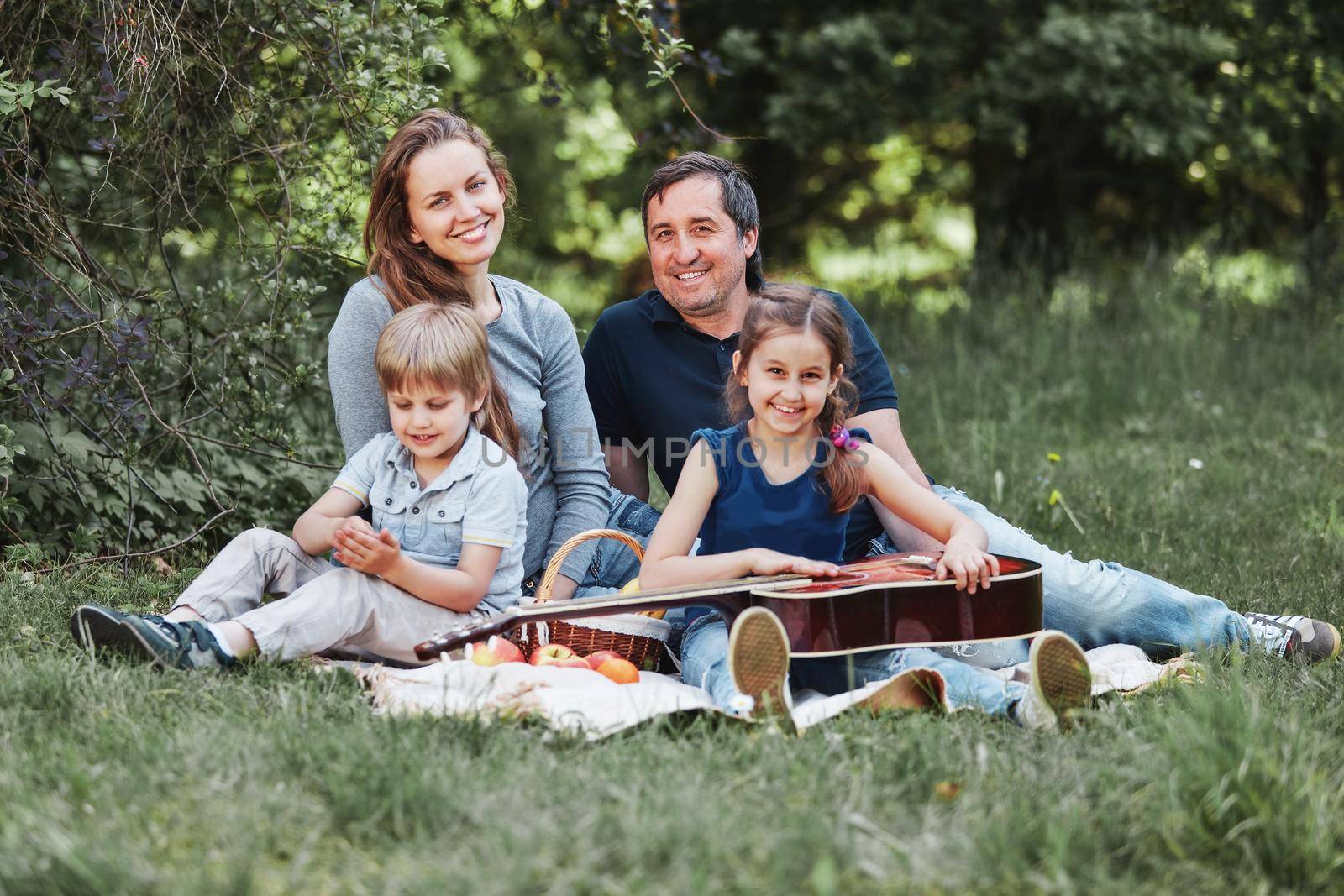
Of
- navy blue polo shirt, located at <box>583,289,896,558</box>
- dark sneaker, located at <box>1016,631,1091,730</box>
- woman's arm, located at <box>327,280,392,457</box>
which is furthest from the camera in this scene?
navy blue polo shirt, located at <box>583,289,896,558</box>

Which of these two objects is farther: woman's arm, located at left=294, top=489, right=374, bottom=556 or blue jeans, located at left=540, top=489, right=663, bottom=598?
blue jeans, located at left=540, top=489, right=663, bottom=598

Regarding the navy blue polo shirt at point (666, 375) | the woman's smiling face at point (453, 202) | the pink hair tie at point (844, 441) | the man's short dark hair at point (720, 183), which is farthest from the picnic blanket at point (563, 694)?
the man's short dark hair at point (720, 183)

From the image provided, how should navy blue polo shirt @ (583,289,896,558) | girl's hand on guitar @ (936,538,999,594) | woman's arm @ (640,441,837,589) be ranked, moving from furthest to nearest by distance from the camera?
navy blue polo shirt @ (583,289,896,558)
woman's arm @ (640,441,837,589)
girl's hand on guitar @ (936,538,999,594)

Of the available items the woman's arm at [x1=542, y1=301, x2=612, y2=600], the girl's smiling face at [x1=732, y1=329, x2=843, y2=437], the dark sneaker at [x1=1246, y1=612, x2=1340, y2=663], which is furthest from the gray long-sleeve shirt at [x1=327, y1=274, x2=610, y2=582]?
the dark sneaker at [x1=1246, y1=612, x2=1340, y2=663]

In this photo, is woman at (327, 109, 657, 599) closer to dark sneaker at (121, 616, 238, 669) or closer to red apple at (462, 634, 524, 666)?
red apple at (462, 634, 524, 666)

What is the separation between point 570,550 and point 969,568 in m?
1.09

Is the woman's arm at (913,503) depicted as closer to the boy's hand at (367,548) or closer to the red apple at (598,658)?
the red apple at (598,658)

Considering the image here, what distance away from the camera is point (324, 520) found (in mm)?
3303

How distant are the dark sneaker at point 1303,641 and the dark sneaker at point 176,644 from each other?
2.54m

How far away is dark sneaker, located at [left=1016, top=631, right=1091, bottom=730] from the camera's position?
2699 mm

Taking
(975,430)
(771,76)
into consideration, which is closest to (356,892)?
(975,430)

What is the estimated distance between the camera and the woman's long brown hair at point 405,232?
141 inches

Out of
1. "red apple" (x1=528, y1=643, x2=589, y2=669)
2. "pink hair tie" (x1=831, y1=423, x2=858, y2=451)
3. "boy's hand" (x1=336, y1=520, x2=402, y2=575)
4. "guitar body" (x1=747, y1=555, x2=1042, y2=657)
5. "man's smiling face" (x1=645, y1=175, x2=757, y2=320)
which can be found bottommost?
"red apple" (x1=528, y1=643, x2=589, y2=669)

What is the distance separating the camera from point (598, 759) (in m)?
2.49
